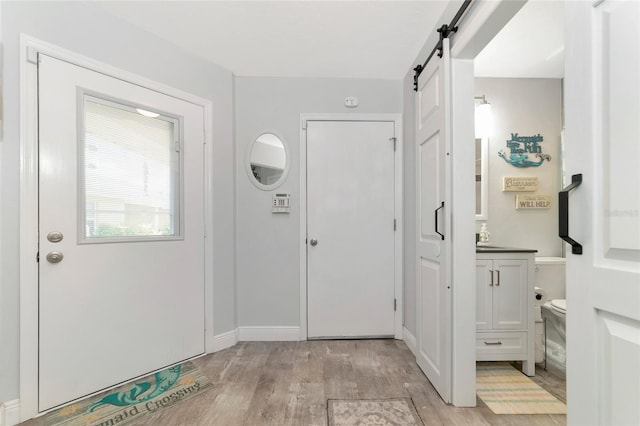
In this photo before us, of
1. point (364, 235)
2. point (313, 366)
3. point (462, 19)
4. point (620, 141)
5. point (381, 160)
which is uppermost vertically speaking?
point (462, 19)

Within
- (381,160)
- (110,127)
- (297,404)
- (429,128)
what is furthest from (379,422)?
(110,127)

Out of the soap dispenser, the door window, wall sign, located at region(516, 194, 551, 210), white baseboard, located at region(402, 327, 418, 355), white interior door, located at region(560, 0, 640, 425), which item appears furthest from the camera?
wall sign, located at region(516, 194, 551, 210)

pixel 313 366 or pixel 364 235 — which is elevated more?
pixel 364 235

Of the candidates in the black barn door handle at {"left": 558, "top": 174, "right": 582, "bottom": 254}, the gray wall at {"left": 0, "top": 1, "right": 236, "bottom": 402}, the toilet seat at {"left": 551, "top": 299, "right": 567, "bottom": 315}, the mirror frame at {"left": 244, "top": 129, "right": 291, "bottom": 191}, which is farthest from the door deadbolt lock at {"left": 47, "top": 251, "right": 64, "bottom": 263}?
the toilet seat at {"left": 551, "top": 299, "right": 567, "bottom": 315}

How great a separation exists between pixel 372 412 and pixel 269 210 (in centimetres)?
182

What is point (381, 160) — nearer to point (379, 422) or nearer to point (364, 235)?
point (364, 235)

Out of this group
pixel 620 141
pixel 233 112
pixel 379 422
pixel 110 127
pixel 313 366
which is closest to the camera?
pixel 620 141

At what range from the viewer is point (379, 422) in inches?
67.4

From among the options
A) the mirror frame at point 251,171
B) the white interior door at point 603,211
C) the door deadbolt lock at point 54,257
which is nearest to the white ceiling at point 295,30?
the mirror frame at point 251,171

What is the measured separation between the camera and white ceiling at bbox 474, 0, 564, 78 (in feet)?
6.85

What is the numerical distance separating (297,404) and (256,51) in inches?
100

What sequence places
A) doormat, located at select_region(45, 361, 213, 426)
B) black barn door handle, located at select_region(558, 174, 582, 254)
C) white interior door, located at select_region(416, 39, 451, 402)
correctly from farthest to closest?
white interior door, located at select_region(416, 39, 451, 402) → doormat, located at select_region(45, 361, 213, 426) → black barn door handle, located at select_region(558, 174, 582, 254)

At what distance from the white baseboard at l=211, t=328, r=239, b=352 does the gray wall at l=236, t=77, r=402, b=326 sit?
0.42ft

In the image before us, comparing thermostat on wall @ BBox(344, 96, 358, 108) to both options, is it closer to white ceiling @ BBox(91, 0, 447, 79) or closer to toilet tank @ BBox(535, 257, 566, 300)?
white ceiling @ BBox(91, 0, 447, 79)
